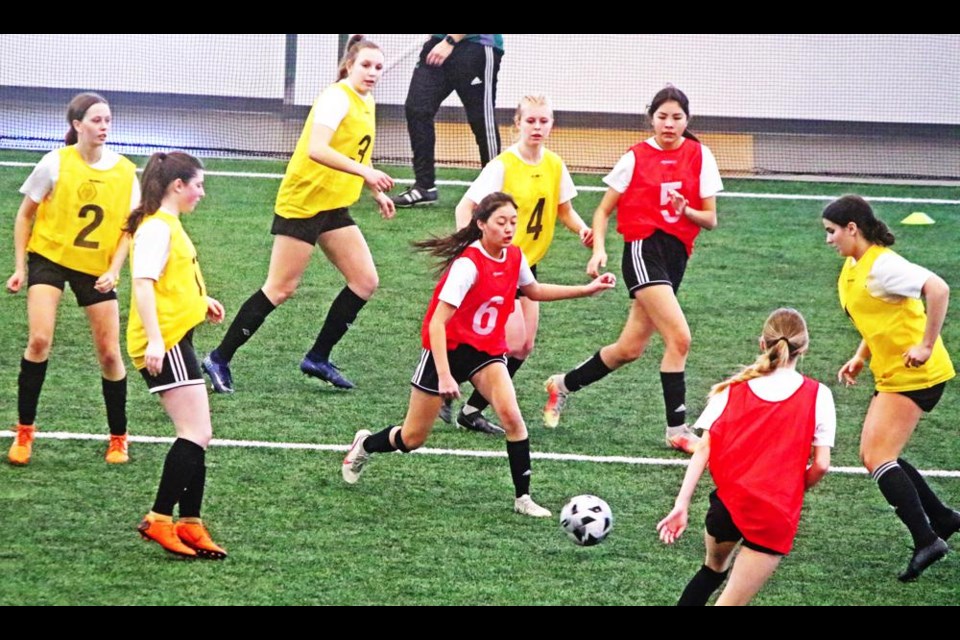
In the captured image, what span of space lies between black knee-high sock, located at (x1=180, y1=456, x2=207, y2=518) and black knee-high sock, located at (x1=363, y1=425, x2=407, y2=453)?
3.91ft

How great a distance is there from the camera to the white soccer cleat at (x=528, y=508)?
7304mm

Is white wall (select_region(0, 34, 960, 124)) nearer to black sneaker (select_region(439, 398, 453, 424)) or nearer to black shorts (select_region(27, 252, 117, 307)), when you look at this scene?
black sneaker (select_region(439, 398, 453, 424))

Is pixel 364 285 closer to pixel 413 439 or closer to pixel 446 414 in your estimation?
pixel 446 414

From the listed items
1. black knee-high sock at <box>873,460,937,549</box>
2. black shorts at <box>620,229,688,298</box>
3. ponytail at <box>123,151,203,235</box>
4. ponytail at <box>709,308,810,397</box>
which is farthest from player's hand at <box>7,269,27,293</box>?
black knee-high sock at <box>873,460,937,549</box>

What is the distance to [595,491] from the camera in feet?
25.4

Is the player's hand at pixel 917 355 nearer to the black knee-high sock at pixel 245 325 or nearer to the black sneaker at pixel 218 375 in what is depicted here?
the black knee-high sock at pixel 245 325

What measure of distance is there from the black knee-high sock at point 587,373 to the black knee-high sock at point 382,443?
170 centimetres

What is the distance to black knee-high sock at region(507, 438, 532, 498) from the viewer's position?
724 cm

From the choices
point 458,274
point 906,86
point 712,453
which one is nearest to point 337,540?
point 458,274

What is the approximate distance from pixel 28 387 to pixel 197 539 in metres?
1.76

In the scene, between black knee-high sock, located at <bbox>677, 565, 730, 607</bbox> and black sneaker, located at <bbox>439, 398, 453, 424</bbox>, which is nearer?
black knee-high sock, located at <bbox>677, 565, 730, 607</bbox>

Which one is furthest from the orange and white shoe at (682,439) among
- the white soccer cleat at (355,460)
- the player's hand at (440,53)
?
the player's hand at (440,53)

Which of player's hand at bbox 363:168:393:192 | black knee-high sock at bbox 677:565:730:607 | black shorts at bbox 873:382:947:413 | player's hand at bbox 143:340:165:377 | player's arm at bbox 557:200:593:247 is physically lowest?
black knee-high sock at bbox 677:565:730:607
